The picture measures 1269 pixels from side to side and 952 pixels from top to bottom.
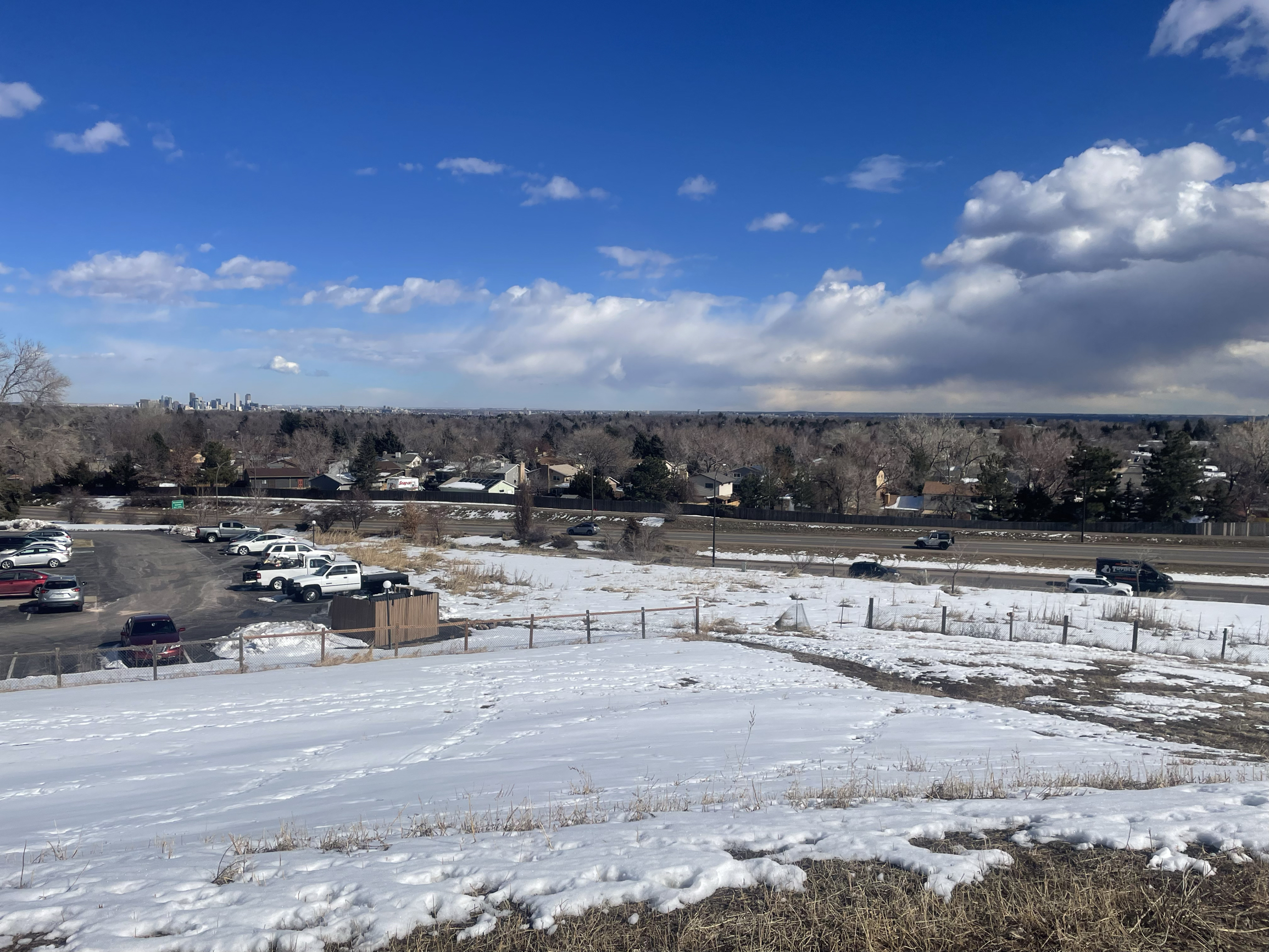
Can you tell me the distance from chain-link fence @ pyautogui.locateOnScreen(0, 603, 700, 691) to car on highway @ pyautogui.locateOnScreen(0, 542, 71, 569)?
898 inches

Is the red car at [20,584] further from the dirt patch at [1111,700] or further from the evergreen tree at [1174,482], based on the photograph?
the evergreen tree at [1174,482]

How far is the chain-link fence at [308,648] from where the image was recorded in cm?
1867

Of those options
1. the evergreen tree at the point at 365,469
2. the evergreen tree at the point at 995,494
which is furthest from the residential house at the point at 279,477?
the evergreen tree at the point at 995,494

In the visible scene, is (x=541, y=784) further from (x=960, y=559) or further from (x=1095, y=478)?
(x=1095, y=478)

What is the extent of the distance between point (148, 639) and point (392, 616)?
21.7ft

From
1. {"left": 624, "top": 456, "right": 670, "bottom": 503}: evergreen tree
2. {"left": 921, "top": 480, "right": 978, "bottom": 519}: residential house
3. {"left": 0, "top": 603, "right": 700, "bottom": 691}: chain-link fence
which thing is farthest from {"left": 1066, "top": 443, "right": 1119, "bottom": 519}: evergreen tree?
{"left": 0, "top": 603, "right": 700, "bottom": 691}: chain-link fence

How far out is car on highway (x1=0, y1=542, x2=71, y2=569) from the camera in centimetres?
4150

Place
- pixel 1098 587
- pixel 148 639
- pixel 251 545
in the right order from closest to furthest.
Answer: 1. pixel 148 639
2. pixel 1098 587
3. pixel 251 545

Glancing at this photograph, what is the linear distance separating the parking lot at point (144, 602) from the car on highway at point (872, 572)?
2820 centimetres

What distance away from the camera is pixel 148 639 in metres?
21.4

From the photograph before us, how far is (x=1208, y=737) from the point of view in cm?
1269

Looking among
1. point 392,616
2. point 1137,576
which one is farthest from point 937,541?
point 392,616

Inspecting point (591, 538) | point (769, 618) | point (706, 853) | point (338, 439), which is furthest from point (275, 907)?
point (338, 439)

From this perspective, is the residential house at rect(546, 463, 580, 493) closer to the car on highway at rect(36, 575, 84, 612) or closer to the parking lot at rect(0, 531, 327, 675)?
the parking lot at rect(0, 531, 327, 675)
